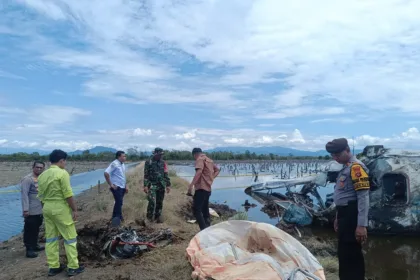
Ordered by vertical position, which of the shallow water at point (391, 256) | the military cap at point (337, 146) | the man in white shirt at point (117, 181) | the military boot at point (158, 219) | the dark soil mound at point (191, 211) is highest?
the military cap at point (337, 146)

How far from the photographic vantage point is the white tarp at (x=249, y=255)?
4.38 m

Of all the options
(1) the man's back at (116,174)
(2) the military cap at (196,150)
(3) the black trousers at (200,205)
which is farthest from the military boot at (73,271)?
(2) the military cap at (196,150)

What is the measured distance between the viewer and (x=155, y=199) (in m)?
9.13

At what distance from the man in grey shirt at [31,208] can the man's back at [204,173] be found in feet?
10.5

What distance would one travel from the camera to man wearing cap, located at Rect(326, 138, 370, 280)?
4.42 metres

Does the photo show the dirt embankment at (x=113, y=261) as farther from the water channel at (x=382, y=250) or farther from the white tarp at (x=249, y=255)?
the water channel at (x=382, y=250)

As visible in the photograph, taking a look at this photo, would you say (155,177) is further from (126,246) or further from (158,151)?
(126,246)

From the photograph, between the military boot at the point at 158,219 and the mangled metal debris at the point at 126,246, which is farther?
the military boot at the point at 158,219

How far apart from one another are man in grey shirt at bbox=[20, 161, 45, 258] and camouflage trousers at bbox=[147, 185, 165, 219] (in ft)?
8.63

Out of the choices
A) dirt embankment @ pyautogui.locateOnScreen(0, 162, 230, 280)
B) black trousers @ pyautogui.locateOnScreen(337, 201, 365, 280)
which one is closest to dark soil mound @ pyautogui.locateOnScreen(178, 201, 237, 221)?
dirt embankment @ pyautogui.locateOnScreen(0, 162, 230, 280)

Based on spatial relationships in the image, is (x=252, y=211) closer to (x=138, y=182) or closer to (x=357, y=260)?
(x=138, y=182)

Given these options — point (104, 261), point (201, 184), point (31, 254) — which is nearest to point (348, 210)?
point (201, 184)

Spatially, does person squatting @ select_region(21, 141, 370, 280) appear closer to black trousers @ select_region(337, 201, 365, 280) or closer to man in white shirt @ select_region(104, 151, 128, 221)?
black trousers @ select_region(337, 201, 365, 280)

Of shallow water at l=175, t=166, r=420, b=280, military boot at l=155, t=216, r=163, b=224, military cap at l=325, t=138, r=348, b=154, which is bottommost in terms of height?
shallow water at l=175, t=166, r=420, b=280
